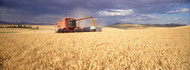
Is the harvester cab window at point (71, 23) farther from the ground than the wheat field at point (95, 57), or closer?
farther from the ground

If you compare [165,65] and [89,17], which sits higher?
[89,17]

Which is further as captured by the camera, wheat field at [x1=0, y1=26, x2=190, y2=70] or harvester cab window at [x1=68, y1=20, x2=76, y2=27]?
harvester cab window at [x1=68, y1=20, x2=76, y2=27]

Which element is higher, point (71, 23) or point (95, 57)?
point (71, 23)

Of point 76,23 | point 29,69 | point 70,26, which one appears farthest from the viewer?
point 76,23

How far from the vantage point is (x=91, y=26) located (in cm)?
2472

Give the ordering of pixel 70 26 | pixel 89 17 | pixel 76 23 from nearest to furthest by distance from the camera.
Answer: pixel 70 26
pixel 76 23
pixel 89 17

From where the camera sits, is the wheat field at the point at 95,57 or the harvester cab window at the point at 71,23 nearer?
the wheat field at the point at 95,57

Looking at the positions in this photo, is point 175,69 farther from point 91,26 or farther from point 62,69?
point 91,26

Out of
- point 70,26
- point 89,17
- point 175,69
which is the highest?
point 89,17

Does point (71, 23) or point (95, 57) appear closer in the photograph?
point (95, 57)

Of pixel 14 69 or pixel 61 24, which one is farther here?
pixel 61 24

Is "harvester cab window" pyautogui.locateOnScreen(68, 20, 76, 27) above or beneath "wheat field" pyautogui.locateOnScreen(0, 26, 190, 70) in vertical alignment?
above

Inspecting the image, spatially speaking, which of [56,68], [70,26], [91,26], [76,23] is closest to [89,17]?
[91,26]

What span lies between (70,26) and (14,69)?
1866cm
